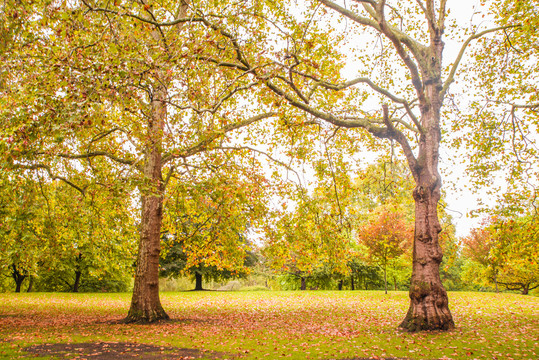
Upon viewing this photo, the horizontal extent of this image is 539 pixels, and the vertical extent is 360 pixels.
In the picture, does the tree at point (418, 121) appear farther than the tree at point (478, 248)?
No

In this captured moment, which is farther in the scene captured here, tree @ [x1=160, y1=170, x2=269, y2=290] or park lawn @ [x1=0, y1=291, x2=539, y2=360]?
tree @ [x1=160, y1=170, x2=269, y2=290]

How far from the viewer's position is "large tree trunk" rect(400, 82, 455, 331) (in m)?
10.1

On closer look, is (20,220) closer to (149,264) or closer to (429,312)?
(149,264)

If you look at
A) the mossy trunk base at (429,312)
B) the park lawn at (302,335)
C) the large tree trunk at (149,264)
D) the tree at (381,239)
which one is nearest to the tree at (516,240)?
the park lawn at (302,335)

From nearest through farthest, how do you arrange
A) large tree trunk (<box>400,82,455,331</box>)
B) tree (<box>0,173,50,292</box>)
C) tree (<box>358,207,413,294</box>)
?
1. large tree trunk (<box>400,82,455,331</box>)
2. tree (<box>0,173,50,292</box>)
3. tree (<box>358,207,413,294</box>)

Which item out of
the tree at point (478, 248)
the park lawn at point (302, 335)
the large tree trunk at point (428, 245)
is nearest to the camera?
the park lawn at point (302, 335)

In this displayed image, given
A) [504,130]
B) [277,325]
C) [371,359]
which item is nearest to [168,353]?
[371,359]

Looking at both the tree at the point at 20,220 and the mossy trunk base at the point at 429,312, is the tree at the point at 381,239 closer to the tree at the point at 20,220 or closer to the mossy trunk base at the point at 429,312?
the mossy trunk base at the point at 429,312

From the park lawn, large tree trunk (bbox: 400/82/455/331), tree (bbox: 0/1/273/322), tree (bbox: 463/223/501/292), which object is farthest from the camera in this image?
tree (bbox: 463/223/501/292)

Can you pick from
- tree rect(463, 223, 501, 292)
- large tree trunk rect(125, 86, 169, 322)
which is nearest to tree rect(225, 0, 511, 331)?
large tree trunk rect(125, 86, 169, 322)

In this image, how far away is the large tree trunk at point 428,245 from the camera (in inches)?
397

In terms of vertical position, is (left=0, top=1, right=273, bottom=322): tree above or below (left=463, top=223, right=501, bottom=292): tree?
above

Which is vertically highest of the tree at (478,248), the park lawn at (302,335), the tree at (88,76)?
the tree at (88,76)

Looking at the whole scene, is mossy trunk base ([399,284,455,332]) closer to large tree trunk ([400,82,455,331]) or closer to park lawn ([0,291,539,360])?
large tree trunk ([400,82,455,331])
